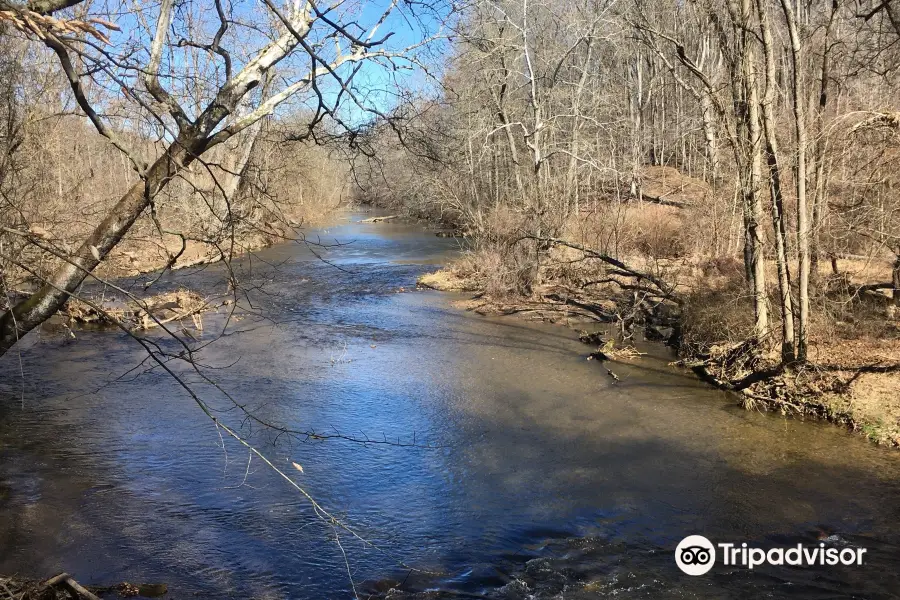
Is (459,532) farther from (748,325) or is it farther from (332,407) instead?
(748,325)

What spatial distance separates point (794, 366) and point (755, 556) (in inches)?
203

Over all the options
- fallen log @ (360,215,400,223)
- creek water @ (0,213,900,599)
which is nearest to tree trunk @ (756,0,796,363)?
creek water @ (0,213,900,599)

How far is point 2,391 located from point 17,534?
212 inches

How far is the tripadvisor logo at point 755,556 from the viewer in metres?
6.04

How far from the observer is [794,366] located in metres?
10.5

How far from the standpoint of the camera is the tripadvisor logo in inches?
238

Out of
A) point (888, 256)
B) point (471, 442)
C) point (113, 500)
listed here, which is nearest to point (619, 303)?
point (888, 256)

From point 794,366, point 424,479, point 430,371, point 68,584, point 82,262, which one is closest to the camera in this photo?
point 68,584

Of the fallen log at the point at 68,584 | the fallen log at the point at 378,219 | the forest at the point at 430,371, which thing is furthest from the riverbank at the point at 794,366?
the fallen log at the point at 378,219

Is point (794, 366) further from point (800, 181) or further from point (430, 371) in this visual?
point (430, 371)

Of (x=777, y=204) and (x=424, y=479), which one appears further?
(x=777, y=204)

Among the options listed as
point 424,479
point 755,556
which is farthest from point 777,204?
point 424,479

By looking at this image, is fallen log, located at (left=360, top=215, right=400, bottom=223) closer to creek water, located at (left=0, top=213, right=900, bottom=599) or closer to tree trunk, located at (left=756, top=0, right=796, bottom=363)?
creek water, located at (left=0, top=213, right=900, bottom=599)

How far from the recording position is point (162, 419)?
9.50 meters
